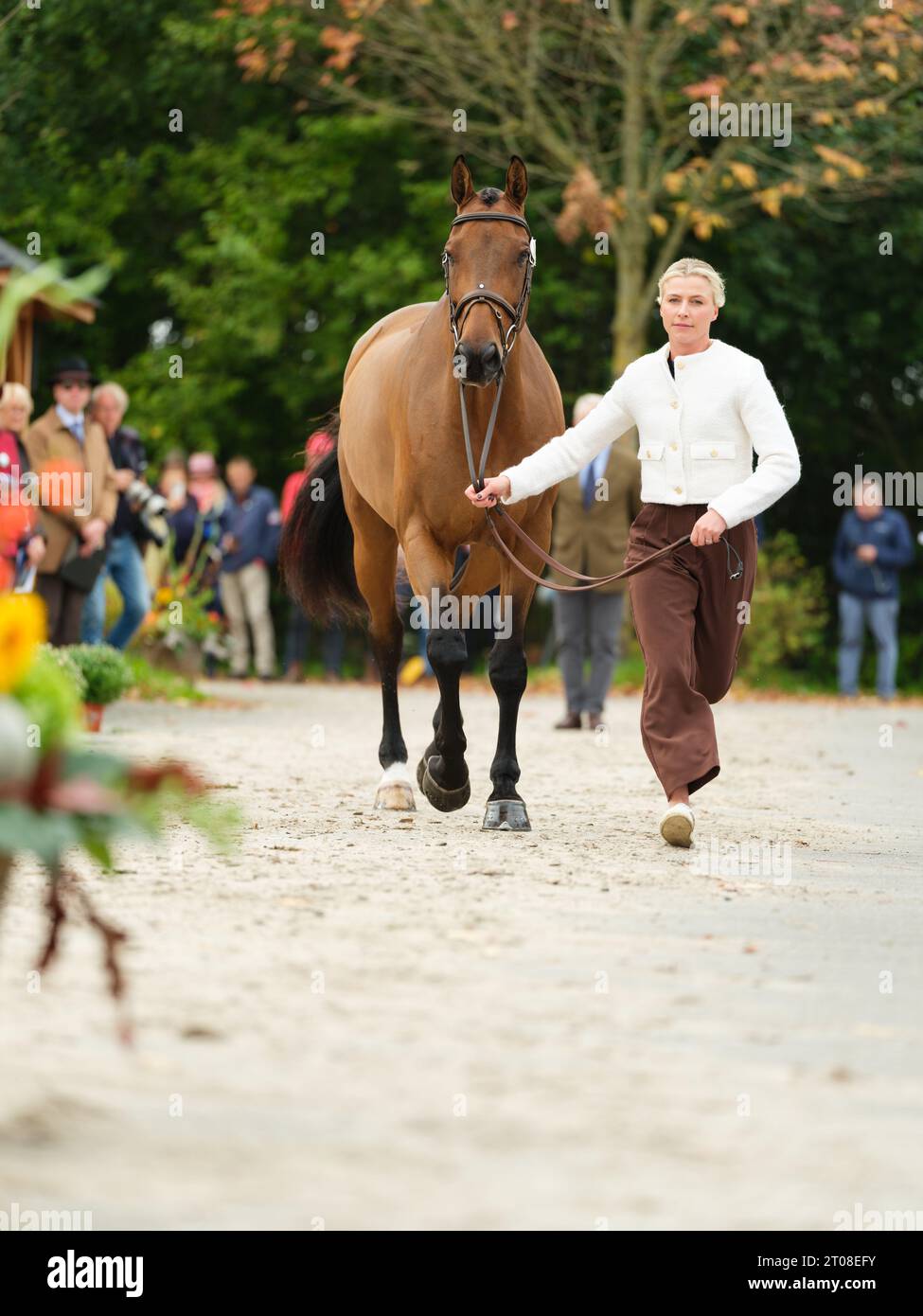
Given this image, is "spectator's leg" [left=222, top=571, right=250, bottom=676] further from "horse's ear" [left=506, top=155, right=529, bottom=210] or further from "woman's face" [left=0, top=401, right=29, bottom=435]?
"horse's ear" [left=506, top=155, right=529, bottom=210]

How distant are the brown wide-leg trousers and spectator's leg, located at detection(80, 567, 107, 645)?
7.34 meters

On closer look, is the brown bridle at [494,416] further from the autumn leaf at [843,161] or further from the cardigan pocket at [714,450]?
the autumn leaf at [843,161]

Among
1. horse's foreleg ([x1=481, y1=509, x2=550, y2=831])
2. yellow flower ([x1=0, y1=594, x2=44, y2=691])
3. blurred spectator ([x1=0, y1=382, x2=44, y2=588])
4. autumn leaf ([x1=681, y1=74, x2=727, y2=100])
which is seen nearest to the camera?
yellow flower ([x1=0, y1=594, x2=44, y2=691])

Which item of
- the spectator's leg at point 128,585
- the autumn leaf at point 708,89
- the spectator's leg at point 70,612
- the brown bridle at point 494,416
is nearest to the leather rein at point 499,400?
the brown bridle at point 494,416

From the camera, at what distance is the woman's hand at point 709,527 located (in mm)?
7879

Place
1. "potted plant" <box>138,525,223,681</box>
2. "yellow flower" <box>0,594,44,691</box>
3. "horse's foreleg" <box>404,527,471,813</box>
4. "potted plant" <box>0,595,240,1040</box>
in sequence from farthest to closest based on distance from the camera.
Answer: "potted plant" <box>138,525,223,681</box>, "horse's foreleg" <box>404,527,471,813</box>, "yellow flower" <box>0,594,44,691</box>, "potted plant" <box>0,595,240,1040</box>

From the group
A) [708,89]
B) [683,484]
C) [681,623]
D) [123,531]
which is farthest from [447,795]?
[708,89]

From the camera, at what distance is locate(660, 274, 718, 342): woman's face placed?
8320 millimetres

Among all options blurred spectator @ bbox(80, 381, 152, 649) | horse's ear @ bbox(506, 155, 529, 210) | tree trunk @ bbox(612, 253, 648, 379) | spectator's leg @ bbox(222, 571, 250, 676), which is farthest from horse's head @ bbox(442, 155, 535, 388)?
tree trunk @ bbox(612, 253, 648, 379)

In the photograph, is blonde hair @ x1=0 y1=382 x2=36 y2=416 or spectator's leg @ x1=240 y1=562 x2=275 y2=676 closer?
blonde hair @ x1=0 y1=382 x2=36 y2=416

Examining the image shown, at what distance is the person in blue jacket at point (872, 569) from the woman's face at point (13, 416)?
36.8 feet

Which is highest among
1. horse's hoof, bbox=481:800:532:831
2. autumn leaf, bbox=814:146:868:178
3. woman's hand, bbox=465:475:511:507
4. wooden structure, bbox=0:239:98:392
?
autumn leaf, bbox=814:146:868:178
